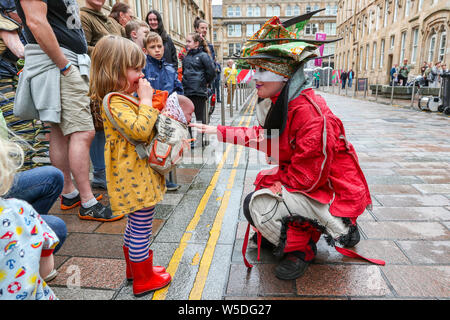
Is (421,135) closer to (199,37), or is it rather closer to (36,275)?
(199,37)

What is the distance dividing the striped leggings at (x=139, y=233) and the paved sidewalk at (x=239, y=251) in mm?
289

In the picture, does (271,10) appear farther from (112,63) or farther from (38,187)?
(38,187)

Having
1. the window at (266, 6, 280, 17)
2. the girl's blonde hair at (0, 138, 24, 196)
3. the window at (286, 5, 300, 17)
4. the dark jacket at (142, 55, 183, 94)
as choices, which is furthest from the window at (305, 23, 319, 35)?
the girl's blonde hair at (0, 138, 24, 196)

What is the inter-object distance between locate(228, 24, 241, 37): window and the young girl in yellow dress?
77679mm

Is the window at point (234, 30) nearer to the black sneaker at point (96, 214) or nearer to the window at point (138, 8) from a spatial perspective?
the window at point (138, 8)

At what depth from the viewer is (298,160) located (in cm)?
218

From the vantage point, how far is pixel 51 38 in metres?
2.75

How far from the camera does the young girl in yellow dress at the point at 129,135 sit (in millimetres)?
1911

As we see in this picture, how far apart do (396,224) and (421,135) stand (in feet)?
18.3

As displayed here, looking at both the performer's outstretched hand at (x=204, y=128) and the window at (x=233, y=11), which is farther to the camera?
the window at (x=233, y=11)

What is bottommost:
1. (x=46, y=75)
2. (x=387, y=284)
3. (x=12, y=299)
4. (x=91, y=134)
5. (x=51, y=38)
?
(x=387, y=284)

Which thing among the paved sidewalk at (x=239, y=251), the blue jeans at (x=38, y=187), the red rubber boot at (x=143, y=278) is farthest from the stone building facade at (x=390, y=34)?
the blue jeans at (x=38, y=187)

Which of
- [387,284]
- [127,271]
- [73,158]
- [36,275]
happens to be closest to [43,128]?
[73,158]

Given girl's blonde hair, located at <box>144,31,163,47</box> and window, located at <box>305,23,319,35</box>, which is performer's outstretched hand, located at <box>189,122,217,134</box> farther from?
window, located at <box>305,23,319,35</box>
